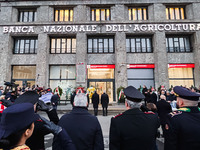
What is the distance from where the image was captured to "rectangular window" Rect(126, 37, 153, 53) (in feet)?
68.6

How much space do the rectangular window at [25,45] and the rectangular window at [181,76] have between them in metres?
22.3

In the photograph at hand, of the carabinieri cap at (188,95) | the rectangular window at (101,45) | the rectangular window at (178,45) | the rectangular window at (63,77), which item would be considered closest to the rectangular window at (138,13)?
the rectangular window at (101,45)

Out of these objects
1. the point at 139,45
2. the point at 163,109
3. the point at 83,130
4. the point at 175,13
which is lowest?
the point at 163,109

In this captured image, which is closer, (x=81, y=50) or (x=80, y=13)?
(x=81, y=50)

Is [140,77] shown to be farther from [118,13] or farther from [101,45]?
[118,13]

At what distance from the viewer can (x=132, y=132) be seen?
6.54 ft

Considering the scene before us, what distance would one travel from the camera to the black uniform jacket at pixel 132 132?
1.99 metres

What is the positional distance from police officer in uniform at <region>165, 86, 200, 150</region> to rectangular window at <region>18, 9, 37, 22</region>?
25118 millimetres

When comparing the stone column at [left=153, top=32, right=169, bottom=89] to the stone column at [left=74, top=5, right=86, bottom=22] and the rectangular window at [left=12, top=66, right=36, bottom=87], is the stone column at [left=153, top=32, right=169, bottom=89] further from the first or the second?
the rectangular window at [left=12, top=66, right=36, bottom=87]

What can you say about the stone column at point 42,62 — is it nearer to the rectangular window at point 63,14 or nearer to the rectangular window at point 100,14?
the rectangular window at point 63,14

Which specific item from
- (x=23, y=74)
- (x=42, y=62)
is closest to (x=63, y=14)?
(x=42, y=62)

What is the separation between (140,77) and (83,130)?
19.2 meters

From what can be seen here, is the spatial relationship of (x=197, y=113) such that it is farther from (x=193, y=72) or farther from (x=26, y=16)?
(x=26, y=16)

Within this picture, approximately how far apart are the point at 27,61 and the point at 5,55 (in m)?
3.15
